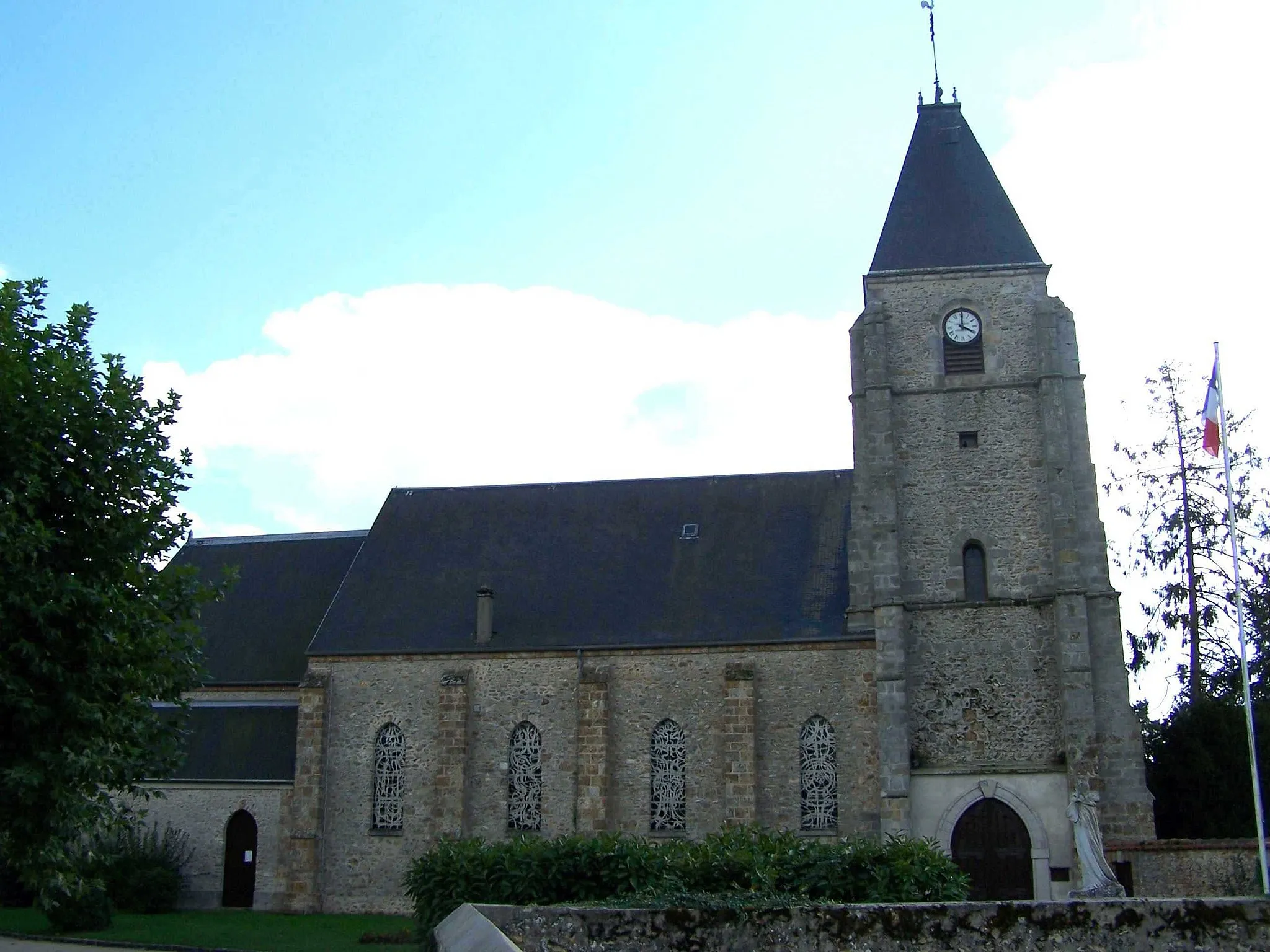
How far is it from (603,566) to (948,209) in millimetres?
11670

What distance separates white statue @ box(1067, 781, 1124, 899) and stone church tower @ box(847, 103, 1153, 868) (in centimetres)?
734

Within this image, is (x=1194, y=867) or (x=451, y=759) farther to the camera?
(x=451, y=759)

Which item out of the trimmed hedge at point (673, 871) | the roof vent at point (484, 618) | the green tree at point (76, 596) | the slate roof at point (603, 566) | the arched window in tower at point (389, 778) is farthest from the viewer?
the roof vent at point (484, 618)

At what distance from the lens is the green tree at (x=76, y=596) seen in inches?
515

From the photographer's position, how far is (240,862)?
29000 millimetres

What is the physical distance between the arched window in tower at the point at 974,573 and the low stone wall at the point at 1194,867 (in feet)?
19.2

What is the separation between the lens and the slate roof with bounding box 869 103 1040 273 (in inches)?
1119

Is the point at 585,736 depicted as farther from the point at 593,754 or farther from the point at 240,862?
the point at 240,862

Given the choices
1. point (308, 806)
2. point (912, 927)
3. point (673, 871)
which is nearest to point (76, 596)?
point (673, 871)

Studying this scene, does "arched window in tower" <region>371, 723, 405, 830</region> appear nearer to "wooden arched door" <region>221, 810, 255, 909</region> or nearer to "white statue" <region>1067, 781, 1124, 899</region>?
"wooden arched door" <region>221, 810, 255, 909</region>

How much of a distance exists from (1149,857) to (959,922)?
50.4 feet

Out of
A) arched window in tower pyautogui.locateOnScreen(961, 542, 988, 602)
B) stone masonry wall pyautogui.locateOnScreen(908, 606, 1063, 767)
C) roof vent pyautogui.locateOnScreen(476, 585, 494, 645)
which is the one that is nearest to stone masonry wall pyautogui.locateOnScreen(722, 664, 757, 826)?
stone masonry wall pyautogui.locateOnScreen(908, 606, 1063, 767)

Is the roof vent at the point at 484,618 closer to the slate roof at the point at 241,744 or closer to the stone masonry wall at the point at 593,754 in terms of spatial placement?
the stone masonry wall at the point at 593,754

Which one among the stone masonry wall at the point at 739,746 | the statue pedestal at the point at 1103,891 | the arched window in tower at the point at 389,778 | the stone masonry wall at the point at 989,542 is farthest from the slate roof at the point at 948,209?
the statue pedestal at the point at 1103,891
